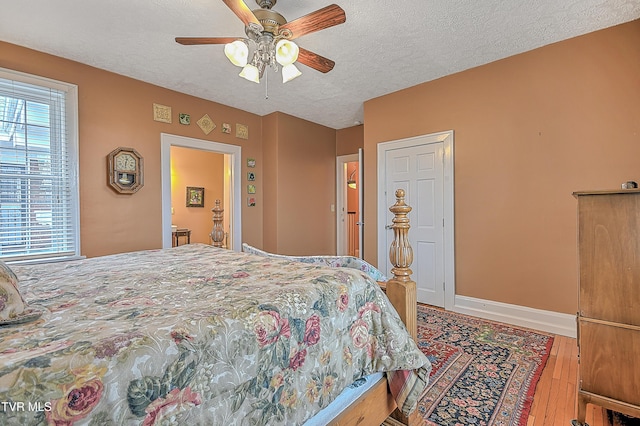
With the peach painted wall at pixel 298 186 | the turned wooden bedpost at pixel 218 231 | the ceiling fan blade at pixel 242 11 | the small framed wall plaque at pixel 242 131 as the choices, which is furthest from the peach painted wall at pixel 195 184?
the ceiling fan blade at pixel 242 11

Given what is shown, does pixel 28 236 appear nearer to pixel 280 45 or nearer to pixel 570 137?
pixel 280 45

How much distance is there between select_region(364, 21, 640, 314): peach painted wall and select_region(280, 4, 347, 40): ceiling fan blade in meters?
2.00

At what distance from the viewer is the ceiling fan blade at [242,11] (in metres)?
1.61

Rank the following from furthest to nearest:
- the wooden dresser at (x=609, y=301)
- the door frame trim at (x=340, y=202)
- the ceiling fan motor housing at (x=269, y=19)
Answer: the door frame trim at (x=340, y=202) < the ceiling fan motor housing at (x=269, y=19) < the wooden dresser at (x=609, y=301)

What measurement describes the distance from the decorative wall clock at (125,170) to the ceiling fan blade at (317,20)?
7.57 feet

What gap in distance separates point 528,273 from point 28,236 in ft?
15.0

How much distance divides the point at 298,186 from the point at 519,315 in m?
3.24

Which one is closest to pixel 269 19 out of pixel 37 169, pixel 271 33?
pixel 271 33

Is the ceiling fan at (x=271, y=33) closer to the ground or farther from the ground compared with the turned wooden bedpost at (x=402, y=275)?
farther from the ground

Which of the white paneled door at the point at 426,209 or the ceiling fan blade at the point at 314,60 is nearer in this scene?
the ceiling fan blade at the point at 314,60

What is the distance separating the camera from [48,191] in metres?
2.71

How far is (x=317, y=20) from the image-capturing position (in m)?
1.73

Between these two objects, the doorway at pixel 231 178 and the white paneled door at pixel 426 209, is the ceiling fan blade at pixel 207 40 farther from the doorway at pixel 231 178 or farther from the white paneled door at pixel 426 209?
the white paneled door at pixel 426 209

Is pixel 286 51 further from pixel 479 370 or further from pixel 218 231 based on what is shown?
pixel 479 370
